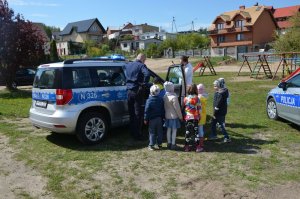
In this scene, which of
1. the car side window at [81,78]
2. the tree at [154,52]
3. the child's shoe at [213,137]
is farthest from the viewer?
the tree at [154,52]

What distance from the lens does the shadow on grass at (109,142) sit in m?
7.32

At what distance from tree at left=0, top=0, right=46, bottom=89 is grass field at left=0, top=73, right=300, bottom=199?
11.2 m

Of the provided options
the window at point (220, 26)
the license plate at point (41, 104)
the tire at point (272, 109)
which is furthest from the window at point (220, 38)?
the license plate at point (41, 104)

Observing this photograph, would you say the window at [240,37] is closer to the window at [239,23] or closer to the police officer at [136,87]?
the window at [239,23]

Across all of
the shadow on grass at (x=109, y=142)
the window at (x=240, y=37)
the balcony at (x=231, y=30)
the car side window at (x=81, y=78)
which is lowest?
the shadow on grass at (x=109, y=142)

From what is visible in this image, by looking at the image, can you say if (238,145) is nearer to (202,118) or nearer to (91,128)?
(202,118)

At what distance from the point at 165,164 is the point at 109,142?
1970 millimetres

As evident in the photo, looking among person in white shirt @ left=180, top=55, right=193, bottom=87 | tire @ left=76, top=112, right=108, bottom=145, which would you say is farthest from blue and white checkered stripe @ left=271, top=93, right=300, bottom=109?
tire @ left=76, top=112, right=108, bottom=145

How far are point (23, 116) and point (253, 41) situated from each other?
5794 cm

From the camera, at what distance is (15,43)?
1909 centimetres

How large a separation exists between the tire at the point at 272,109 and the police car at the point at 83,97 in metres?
3.05

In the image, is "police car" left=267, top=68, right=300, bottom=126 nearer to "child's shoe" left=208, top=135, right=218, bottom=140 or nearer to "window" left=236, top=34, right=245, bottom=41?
"child's shoe" left=208, top=135, right=218, bottom=140

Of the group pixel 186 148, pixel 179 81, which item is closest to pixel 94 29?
pixel 179 81

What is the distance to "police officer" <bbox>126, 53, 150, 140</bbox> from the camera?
7.50 metres
